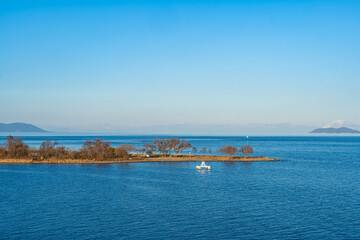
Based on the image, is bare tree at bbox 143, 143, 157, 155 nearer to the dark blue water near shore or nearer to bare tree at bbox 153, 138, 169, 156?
bare tree at bbox 153, 138, 169, 156

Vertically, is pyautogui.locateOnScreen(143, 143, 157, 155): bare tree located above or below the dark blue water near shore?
above

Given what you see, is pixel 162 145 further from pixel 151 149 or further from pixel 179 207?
pixel 179 207

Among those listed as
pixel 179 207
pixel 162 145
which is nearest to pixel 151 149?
pixel 162 145

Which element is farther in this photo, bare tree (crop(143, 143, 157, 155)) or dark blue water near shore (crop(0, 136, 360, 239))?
bare tree (crop(143, 143, 157, 155))

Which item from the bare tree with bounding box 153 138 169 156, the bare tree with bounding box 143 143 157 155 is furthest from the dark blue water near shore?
the bare tree with bounding box 143 143 157 155

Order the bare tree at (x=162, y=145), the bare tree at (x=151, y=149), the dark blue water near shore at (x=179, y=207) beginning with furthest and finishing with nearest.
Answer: the bare tree at (x=151, y=149)
the bare tree at (x=162, y=145)
the dark blue water near shore at (x=179, y=207)

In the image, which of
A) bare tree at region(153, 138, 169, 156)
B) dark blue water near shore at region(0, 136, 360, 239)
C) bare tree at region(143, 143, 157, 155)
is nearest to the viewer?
dark blue water near shore at region(0, 136, 360, 239)

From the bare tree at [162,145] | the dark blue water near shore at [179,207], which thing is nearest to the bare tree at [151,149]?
the bare tree at [162,145]

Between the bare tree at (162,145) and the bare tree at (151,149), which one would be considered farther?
the bare tree at (151,149)

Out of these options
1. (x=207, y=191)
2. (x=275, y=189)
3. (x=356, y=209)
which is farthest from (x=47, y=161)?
(x=356, y=209)

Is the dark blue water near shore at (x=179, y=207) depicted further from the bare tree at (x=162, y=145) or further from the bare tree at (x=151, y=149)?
the bare tree at (x=151, y=149)

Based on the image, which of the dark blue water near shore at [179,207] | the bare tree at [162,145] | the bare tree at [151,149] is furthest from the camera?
the bare tree at [151,149]

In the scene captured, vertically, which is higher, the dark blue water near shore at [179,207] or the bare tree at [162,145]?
the bare tree at [162,145]

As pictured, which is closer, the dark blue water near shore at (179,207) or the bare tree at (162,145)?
the dark blue water near shore at (179,207)
